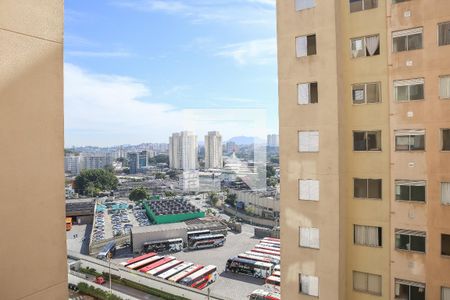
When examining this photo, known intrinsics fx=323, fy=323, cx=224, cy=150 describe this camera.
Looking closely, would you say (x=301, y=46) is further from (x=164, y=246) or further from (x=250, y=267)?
(x=164, y=246)

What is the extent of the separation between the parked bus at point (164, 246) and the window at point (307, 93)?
4275 cm

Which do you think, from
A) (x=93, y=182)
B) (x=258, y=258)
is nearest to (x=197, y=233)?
(x=258, y=258)

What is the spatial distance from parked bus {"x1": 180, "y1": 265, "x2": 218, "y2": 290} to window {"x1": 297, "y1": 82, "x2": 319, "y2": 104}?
27.9 metres

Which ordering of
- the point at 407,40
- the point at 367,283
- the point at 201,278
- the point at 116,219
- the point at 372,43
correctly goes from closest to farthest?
the point at 407,40 → the point at 372,43 → the point at 367,283 → the point at 201,278 → the point at 116,219

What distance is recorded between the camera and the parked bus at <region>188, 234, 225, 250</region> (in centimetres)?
5062

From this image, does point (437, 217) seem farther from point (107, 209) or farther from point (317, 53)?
point (107, 209)

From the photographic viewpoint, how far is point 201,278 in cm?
3491

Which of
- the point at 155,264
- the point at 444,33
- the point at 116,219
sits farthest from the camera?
the point at 116,219

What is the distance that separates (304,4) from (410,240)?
8.54m

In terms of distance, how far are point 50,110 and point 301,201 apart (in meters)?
9.51

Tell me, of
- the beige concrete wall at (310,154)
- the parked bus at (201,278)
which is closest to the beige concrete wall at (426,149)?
the beige concrete wall at (310,154)

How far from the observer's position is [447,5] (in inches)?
375

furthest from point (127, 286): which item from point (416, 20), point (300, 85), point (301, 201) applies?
point (416, 20)

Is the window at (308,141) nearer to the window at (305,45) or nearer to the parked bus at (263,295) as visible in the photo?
the window at (305,45)
